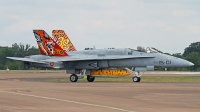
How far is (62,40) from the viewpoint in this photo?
51.2 metres

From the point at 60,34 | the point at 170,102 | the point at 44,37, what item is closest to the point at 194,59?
the point at 60,34

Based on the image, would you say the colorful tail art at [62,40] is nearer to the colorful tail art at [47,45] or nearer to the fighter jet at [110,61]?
the colorful tail art at [47,45]

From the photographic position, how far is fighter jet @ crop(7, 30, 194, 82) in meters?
34.0

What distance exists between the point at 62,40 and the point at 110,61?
16.2m

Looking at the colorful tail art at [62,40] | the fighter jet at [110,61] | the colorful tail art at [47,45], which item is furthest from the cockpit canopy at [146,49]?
the colorful tail art at [62,40]

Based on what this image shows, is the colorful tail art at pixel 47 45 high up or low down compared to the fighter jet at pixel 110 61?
up

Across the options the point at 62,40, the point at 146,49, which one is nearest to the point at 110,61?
the point at 146,49

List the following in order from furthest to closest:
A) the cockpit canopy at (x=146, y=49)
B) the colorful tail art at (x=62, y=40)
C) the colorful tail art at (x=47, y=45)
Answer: the colorful tail art at (x=62, y=40), the colorful tail art at (x=47, y=45), the cockpit canopy at (x=146, y=49)

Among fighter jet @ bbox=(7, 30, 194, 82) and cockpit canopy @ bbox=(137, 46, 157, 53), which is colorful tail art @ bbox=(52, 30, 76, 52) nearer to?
fighter jet @ bbox=(7, 30, 194, 82)

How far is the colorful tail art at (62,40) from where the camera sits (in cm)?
5006

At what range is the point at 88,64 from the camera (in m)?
36.1

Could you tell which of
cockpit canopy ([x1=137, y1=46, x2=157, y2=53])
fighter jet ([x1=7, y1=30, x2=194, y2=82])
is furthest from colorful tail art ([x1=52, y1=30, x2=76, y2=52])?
cockpit canopy ([x1=137, y1=46, x2=157, y2=53])

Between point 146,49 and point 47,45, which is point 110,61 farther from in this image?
point 47,45

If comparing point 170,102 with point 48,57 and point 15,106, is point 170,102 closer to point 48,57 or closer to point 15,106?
point 15,106
